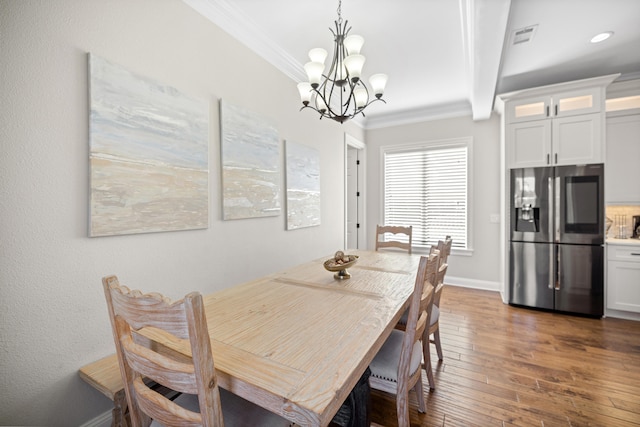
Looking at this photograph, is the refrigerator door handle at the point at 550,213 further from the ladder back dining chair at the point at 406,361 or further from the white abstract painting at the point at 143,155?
the white abstract painting at the point at 143,155

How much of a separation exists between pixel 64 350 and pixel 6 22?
1.49 meters

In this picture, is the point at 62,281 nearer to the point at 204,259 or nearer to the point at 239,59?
the point at 204,259

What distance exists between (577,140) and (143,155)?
14.0 feet

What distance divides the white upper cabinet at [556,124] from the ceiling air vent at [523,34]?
0.98 m

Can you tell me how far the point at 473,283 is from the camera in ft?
13.9

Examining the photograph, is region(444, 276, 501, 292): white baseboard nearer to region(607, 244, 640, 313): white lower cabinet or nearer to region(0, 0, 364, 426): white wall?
region(607, 244, 640, 313): white lower cabinet

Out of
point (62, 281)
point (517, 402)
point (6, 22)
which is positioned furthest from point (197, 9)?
point (517, 402)

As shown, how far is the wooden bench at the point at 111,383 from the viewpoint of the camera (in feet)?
4.09

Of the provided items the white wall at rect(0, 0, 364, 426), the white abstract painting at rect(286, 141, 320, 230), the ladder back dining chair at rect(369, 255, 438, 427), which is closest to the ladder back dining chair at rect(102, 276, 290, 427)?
the ladder back dining chair at rect(369, 255, 438, 427)

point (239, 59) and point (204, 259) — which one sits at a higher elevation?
point (239, 59)

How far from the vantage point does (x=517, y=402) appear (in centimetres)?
175

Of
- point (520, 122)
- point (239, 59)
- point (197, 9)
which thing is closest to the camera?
point (197, 9)

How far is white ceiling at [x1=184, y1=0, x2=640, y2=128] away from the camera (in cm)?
207

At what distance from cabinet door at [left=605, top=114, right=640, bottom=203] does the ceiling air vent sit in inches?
66.4
